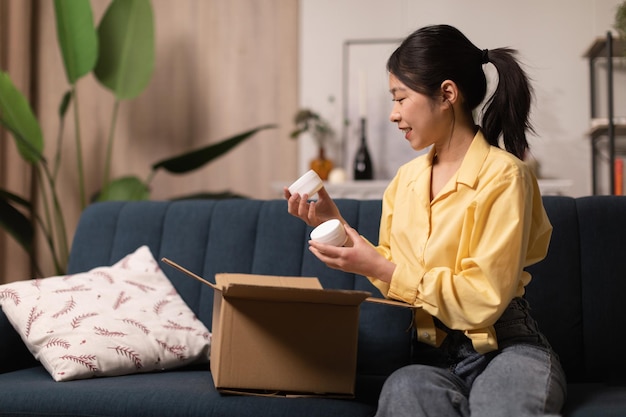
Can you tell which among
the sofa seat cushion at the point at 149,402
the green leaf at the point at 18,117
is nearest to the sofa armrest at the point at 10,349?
the sofa seat cushion at the point at 149,402

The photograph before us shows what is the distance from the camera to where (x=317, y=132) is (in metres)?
4.22

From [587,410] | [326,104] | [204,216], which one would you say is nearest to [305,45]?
[326,104]

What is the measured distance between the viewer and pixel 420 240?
1.65m

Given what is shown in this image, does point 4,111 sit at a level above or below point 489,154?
above

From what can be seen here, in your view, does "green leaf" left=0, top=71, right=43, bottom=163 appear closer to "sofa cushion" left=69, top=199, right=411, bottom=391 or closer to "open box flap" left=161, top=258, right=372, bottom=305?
"sofa cushion" left=69, top=199, right=411, bottom=391

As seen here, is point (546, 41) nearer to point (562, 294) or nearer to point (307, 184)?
point (562, 294)

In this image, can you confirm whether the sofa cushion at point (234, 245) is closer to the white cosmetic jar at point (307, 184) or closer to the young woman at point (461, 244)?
the young woman at point (461, 244)

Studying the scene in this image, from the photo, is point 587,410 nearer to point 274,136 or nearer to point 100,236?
point 100,236

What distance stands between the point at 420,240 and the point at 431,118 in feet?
0.84

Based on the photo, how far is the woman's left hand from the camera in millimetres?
1513

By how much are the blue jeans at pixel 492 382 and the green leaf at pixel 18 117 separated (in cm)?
253

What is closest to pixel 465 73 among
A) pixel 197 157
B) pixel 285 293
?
pixel 285 293

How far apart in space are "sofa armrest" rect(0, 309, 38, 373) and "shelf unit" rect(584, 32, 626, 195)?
2.67m

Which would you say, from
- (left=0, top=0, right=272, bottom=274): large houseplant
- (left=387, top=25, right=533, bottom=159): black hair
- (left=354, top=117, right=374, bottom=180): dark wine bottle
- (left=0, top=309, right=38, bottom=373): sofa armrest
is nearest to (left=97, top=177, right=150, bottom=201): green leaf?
(left=0, top=0, right=272, bottom=274): large houseplant
